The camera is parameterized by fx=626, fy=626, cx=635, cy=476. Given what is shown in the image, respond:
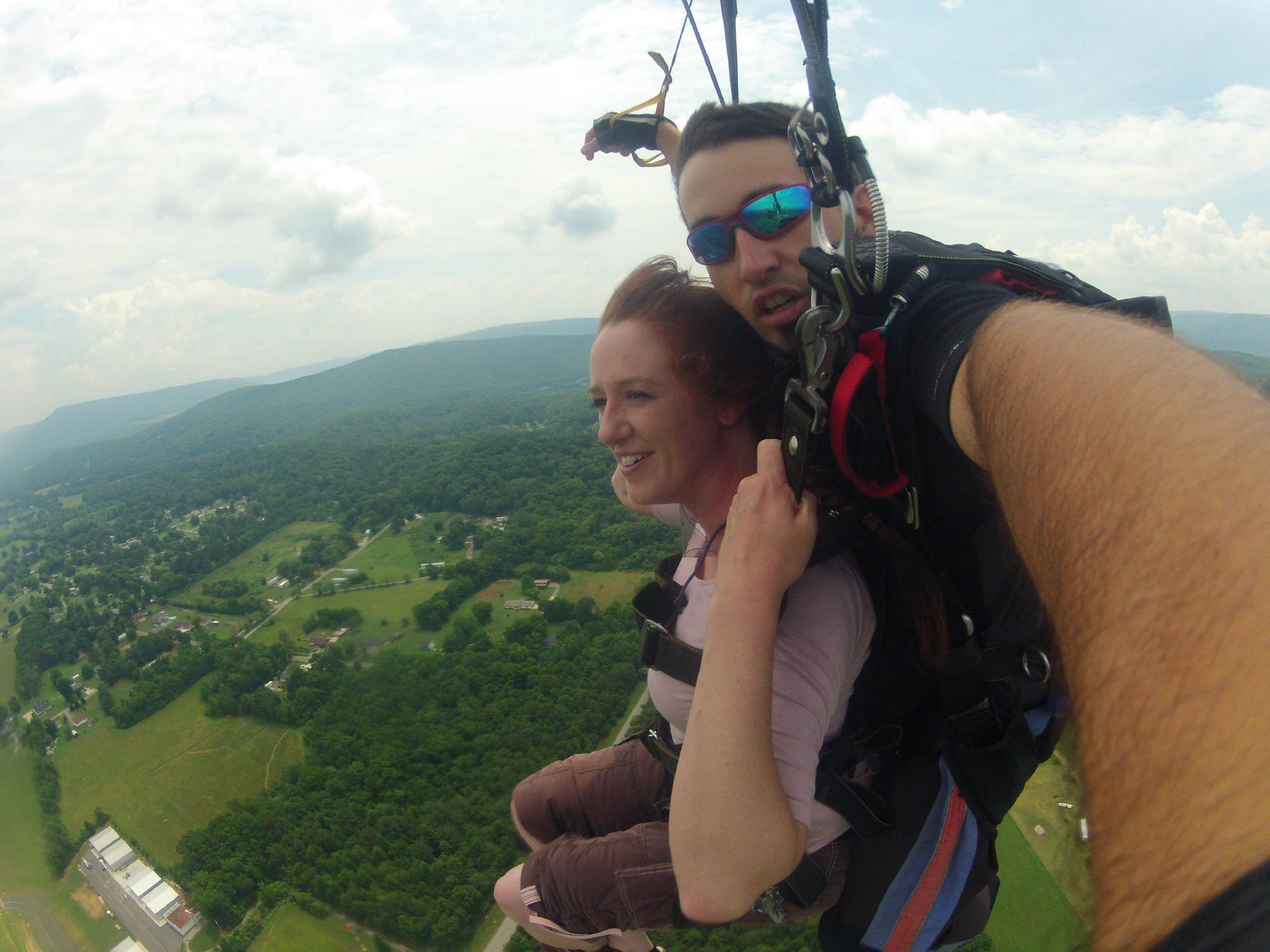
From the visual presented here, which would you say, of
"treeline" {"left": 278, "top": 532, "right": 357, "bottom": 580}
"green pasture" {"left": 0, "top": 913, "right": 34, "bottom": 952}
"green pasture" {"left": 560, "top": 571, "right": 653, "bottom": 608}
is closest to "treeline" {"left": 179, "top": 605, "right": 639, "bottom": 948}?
"green pasture" {"left": 0, "top": 913, "right": 34, "bottom": 952}

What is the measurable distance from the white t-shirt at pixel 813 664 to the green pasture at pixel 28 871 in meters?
15.0

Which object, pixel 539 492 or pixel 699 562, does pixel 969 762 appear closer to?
pixel 699 562

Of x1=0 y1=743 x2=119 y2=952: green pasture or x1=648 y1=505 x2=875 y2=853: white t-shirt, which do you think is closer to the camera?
x1=648 y1=505 x2=875 y2=853: white t-shirt

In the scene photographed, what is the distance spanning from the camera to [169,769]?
570 inches

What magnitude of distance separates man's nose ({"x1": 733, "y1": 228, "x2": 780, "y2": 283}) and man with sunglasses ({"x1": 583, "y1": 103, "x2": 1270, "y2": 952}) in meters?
0.42

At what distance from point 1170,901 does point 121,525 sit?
151 ft

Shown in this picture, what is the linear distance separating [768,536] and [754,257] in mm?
599

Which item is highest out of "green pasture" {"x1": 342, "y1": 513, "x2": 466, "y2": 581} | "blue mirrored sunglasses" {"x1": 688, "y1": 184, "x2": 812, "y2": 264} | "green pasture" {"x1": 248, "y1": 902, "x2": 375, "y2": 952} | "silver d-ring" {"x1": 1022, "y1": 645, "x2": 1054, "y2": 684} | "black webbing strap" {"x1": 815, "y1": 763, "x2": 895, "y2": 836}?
"blue mirrored sunglasses" {"x1": 688, "y1": 184, "x2": 812, "y2": 264}

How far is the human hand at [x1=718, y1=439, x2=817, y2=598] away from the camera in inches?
38.7

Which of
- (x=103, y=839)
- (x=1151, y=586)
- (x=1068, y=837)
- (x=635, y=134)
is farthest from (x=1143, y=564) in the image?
(x=103, y=839)

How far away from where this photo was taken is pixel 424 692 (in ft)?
43.1

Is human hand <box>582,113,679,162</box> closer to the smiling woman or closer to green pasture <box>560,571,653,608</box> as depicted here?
the smiling woman

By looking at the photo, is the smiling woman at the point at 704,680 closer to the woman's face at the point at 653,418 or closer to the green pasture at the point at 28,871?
the woman's face at the point at 653,418

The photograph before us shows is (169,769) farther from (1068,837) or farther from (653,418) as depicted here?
(1068,837)
